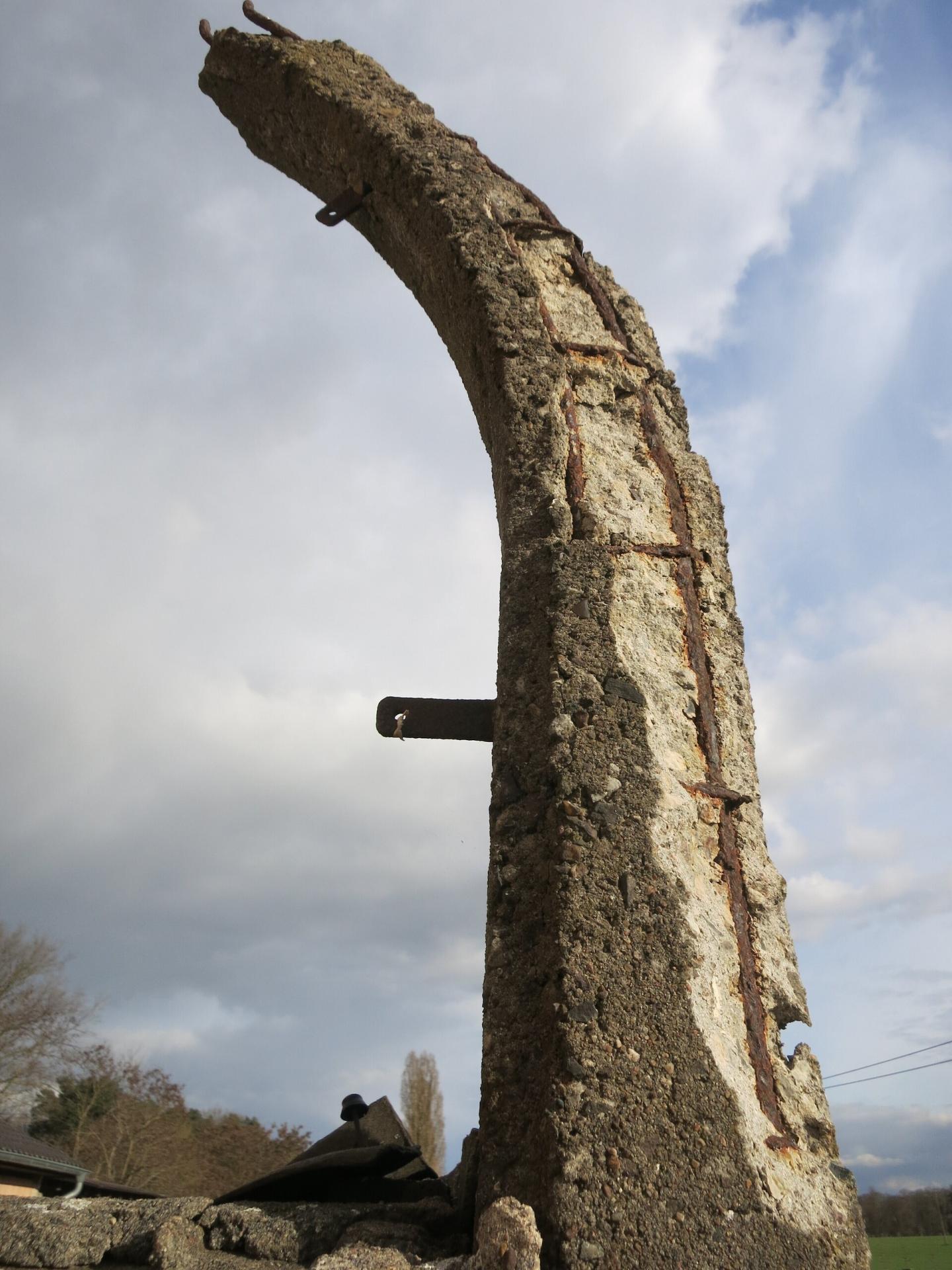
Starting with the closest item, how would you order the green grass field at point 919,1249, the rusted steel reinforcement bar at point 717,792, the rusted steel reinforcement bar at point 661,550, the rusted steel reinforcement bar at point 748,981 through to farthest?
the rusted steel reinforcement bar at point 748,981 < the rusted steel reinforcement bar at point 717,792 < the rusted steel reinforcement bar at point 661,550 < the green grass field at point 919,1249

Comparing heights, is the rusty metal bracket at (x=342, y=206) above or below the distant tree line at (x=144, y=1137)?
above

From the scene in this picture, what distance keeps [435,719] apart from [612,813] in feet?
2.85

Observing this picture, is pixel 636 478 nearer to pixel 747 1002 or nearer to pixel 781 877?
pixel 781 877

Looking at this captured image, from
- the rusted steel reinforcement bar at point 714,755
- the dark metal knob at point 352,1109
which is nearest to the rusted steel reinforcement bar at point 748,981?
the rusted steel reinforcement bar at point 714,755

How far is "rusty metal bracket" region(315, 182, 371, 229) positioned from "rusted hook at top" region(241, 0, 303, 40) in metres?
0.89

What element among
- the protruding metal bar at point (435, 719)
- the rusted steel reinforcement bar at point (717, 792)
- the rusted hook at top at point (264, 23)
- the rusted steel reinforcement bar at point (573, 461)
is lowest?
the rusted steel reinforcement bar at point (717, 792)

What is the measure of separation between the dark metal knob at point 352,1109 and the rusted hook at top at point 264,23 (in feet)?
14.1

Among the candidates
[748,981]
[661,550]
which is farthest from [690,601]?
[748,981]

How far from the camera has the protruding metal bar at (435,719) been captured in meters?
2.74

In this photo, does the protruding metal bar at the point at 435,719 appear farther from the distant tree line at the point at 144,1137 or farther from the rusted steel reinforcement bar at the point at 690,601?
the distant tree line at the point at 144,1137

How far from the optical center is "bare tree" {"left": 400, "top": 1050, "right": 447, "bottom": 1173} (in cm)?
1714

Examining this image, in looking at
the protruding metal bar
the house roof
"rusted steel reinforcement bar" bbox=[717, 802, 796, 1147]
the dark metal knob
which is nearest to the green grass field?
the dark metal knob

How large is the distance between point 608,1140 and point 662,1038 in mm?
221

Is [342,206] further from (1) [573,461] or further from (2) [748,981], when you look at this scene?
(2) [748,981]
